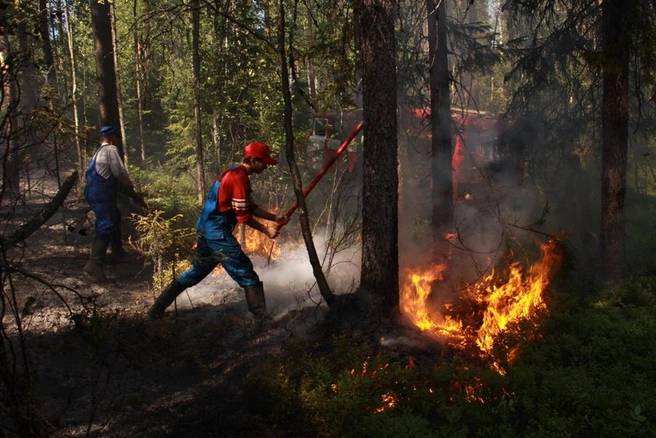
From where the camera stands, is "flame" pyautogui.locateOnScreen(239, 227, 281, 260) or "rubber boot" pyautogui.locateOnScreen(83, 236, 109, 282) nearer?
"rubber boot" pyautogui.locateOnScreen(83, 236, 109, 282)

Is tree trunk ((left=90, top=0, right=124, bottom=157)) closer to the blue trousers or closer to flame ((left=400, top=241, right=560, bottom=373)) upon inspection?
the blue trousers

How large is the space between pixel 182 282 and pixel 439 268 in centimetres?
384

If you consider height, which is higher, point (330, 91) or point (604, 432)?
point (330, 91)

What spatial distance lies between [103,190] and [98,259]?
109 cm

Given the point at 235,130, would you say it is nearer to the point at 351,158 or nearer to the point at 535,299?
the point at 351,158

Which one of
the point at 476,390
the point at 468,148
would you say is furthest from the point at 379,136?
the point at 468,148

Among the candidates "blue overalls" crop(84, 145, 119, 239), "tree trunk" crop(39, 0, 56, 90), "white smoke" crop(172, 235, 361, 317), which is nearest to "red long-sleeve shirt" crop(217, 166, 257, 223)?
"white smoke" crop(172, 235, 361, 317)

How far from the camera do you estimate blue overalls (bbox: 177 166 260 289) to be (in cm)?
604

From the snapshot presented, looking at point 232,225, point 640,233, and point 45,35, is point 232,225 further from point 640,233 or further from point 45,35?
point 640,233

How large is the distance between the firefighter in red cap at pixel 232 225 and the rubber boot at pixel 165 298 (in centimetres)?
2

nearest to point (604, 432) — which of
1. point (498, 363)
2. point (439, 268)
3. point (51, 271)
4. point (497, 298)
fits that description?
point (498, 363)

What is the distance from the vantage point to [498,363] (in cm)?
479

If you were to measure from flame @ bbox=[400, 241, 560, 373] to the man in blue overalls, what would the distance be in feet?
14.3

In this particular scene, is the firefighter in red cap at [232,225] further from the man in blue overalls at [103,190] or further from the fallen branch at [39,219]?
the man in blue overalls at [103,190]
